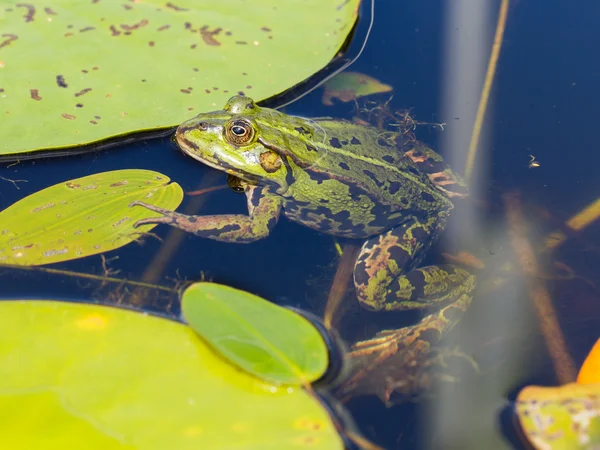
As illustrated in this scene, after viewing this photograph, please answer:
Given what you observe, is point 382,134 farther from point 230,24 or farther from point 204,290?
point 204,290

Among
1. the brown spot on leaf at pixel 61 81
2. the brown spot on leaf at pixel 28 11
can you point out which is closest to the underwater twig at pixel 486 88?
the brown spot on leaf at pixel 61 81

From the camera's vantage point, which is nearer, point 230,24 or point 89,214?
point 89,214

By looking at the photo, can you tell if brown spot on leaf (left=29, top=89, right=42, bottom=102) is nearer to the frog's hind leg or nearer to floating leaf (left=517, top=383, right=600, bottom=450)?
the frog's hind leg

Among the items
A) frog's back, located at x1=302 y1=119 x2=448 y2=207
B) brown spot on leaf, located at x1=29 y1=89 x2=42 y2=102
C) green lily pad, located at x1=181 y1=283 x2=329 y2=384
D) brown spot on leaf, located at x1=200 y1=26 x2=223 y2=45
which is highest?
brown spot on leaf, located at x1=200 y1=26 x2=223 y2=45

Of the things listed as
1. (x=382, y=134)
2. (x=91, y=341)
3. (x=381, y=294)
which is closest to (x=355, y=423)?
(x=381, y=294)

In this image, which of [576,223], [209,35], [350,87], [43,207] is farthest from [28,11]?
[576,223]

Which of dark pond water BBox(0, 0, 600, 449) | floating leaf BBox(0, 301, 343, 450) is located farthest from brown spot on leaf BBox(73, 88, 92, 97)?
floating leaf BBox(0, 301, 343, 450)

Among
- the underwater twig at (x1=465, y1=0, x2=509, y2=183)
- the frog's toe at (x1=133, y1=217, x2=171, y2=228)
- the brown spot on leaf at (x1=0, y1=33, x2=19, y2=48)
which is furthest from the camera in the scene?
the underwater twig at (x1=465, y1=0, x2=509, y2=183)

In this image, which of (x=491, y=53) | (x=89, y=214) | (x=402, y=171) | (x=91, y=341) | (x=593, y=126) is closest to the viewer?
(x=91, y=341)
